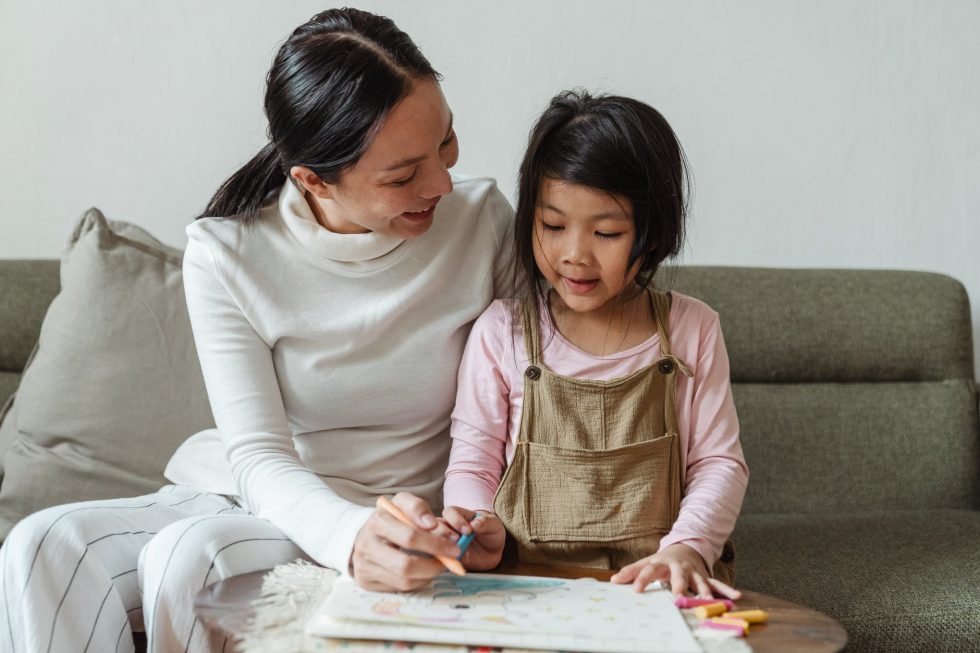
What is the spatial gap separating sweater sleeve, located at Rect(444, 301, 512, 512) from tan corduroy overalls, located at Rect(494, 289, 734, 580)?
1.7 inches

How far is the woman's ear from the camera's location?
127cm

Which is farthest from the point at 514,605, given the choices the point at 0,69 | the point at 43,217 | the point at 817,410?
the point at 0,69

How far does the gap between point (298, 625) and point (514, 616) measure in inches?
7.6

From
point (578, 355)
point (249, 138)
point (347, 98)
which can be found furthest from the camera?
point (249, 138)

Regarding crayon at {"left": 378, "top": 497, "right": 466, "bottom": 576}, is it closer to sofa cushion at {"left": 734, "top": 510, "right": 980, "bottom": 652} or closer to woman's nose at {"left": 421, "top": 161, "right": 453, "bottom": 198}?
woman's nose at {"left": 421, "top": 161, "right": 453, "bottom": 198}

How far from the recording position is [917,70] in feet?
6.70

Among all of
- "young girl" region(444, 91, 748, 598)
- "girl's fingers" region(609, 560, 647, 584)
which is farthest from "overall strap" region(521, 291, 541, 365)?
"girl's fingers" region(609, 560, 647, 584)

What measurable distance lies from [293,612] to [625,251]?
1.94ft

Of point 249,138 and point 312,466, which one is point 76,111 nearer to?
point 249,138

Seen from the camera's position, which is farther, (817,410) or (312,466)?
(817,410)

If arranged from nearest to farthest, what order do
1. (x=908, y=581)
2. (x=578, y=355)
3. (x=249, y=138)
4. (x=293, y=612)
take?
(x=293, y=612) → (x=578, y=355) → (x=908, y=581) → (x=249, y=138)

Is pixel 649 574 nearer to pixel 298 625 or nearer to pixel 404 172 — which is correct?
pixel 298 625

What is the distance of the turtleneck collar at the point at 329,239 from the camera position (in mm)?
1329

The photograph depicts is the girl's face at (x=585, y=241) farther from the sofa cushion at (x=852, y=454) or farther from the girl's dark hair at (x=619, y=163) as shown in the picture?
the sofa cushion at (x=852, y=454)
